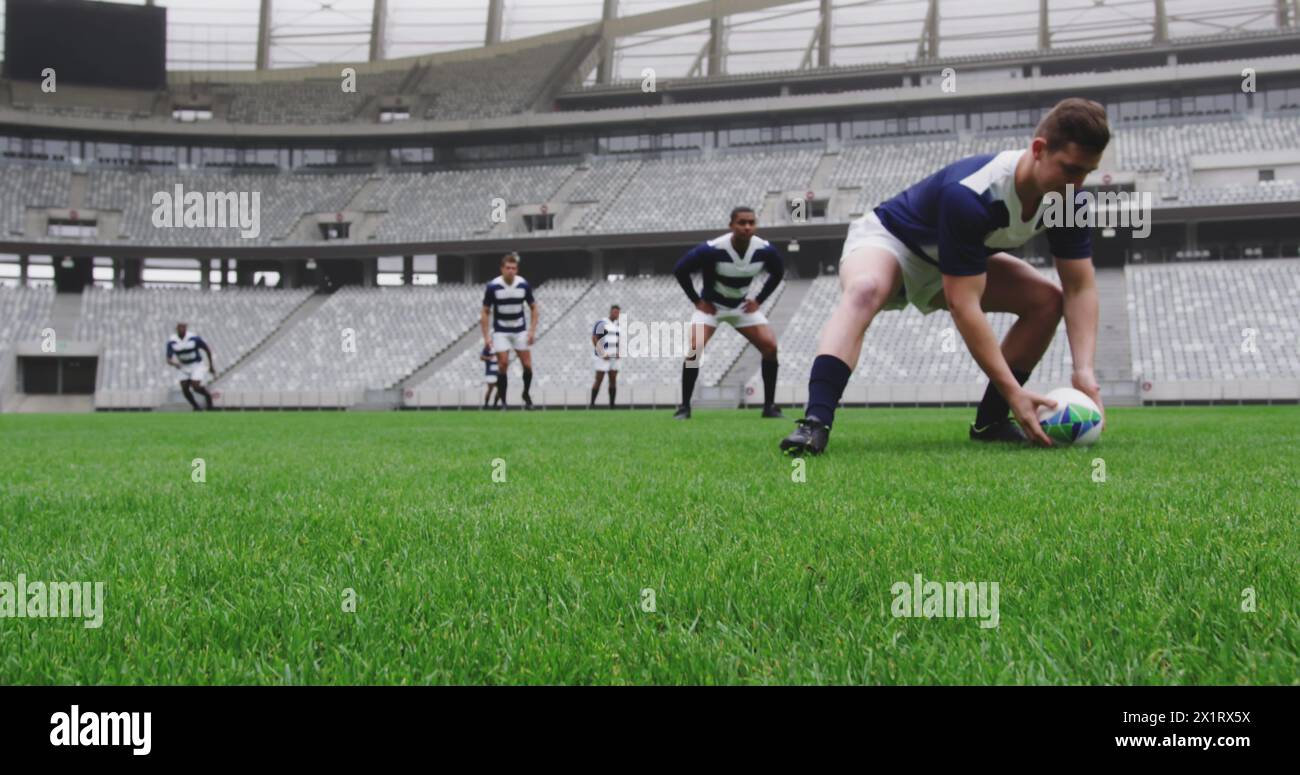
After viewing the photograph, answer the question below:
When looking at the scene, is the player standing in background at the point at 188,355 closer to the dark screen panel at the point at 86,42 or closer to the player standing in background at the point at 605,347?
the player standing in background at the point at 605,347

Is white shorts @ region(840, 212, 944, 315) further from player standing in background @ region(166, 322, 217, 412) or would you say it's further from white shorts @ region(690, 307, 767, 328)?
player standing in background @ region(166, 322, 217, 412)

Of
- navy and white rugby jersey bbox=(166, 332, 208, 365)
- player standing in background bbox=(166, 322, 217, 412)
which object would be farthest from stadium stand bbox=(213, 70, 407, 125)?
navy and white rugby jersey bbox=(166, 332, 208, 365)

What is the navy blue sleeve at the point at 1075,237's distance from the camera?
17.5 feet

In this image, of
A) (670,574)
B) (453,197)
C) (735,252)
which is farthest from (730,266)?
(453,197)

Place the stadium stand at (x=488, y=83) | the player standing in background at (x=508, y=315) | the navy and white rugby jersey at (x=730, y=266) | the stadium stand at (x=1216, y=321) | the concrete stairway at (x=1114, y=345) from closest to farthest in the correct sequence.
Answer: the navy and white rugby jersey at (x=730, y=266)
the player standing in background at (x=508, y=315)
the concrete stairway at (x=1114, y=345)
the stadium stand at (x=1216, y=321)
the stadium stand at (x=488, y=83)

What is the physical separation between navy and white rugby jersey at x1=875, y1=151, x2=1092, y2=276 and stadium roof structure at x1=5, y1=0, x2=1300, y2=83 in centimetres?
3961

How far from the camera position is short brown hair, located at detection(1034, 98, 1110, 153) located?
14.7 feet

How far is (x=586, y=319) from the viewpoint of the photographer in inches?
1416

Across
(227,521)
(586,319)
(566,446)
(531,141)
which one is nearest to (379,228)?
(531,141)

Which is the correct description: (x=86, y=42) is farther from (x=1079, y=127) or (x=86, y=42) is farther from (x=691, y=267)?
(x=1079, y=127)

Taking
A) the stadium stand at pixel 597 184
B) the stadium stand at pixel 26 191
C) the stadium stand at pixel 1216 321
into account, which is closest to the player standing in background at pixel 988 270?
the stadium stand at pixel 1216 321

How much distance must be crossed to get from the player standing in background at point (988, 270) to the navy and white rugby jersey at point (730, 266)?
4756 millimetres

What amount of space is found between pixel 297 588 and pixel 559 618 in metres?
0.62
